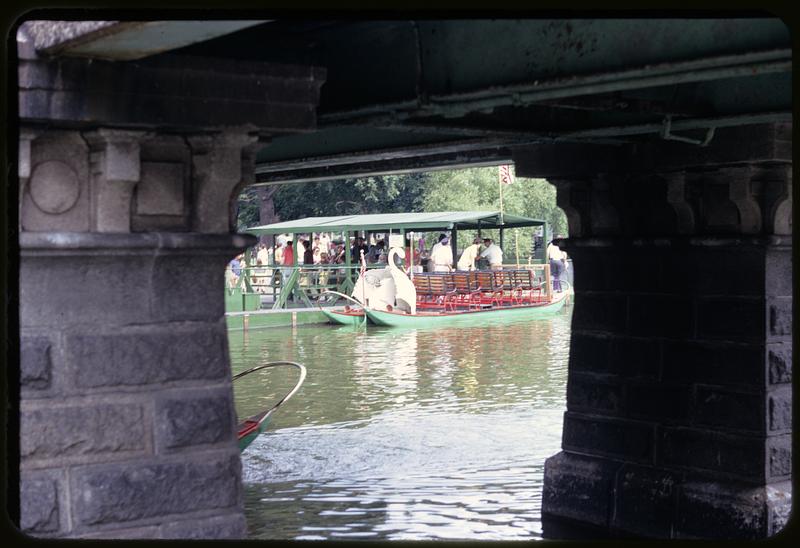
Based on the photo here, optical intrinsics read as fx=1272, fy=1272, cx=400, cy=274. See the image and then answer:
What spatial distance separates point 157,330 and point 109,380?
0.37 meters

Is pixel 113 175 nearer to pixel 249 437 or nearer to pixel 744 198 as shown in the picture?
pixel 744 198

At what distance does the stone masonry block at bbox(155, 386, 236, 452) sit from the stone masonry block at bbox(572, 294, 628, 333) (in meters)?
5.69

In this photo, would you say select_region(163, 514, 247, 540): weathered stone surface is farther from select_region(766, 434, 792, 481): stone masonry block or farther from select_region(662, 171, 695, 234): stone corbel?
select_region(662, 171, 695, 234): stone corbel

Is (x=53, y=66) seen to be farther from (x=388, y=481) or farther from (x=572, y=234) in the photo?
(x=388, y=481)

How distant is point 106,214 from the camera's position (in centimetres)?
659


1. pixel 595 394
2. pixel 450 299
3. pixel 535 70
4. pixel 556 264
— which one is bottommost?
pixel 595 394

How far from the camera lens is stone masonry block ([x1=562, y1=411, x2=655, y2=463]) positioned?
1148cm

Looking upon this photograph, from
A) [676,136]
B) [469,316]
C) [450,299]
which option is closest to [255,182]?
[676,136]

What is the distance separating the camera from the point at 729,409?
10.8 metres

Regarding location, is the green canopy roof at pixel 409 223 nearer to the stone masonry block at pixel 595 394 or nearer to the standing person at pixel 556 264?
the standing person at pixel 556 264

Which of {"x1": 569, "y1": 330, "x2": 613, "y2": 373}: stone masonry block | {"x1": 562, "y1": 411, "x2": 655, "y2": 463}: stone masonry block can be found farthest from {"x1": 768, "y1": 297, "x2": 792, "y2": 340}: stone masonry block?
{"x1": 569, "y1": 330, "x2": 613, "y2": 373}: stone masonry block

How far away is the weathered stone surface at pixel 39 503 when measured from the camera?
6.36m

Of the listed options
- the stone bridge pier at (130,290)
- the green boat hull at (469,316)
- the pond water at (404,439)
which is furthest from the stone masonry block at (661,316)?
the green boat hull at (469,316)

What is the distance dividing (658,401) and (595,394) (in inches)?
32.0
